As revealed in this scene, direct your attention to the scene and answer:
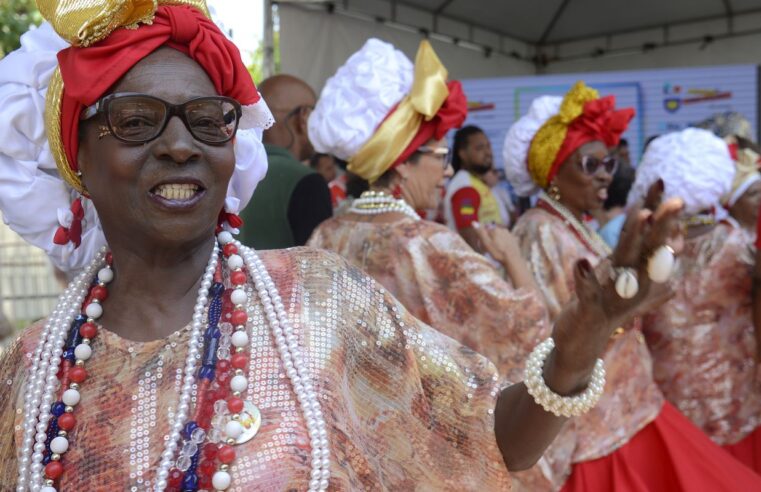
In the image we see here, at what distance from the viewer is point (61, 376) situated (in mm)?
1717

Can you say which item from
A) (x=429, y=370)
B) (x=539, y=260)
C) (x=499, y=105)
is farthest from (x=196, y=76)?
(x=499, y=105)

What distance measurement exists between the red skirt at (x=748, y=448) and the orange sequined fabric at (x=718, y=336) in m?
0.03

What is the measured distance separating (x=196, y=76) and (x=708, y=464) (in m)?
2.66

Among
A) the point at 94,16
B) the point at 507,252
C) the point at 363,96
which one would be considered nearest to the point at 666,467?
the point at 507,252

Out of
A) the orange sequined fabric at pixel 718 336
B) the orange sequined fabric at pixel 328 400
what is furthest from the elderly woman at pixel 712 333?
the orange sequined fabric at pixel 328 400

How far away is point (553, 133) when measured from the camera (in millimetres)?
4441

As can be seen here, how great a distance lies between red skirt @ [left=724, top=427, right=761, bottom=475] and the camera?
161 inches

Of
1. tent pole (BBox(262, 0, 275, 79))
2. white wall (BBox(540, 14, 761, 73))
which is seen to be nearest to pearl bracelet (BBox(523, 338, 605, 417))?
tent pole (BBox(262, 0, 275, 79))

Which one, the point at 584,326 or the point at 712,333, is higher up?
the point at 584,326

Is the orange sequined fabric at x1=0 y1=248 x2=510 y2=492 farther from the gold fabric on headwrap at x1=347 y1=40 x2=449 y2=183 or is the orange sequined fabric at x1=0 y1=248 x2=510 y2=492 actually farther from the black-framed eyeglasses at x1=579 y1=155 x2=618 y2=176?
the black-framed eyeglasses at x1=579 y1=155 x2=618 y2=176

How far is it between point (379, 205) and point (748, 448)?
2.31 meters

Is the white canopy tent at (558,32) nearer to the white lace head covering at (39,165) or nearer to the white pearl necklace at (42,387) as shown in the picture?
the white lace head covering at (39,165)

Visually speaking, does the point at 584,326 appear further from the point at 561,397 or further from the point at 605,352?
the point at 605,352

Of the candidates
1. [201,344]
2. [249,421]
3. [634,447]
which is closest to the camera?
[249,421]
